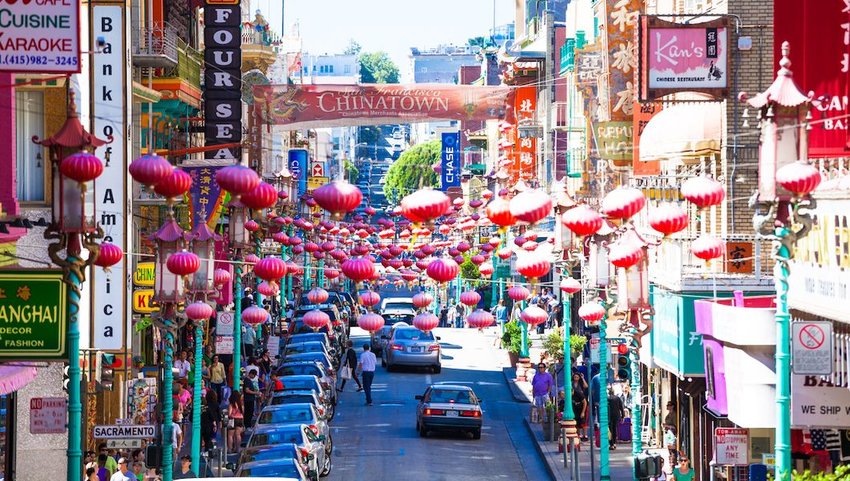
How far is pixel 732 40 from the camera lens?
32.5 m

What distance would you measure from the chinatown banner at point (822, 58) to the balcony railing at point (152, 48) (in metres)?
20.1

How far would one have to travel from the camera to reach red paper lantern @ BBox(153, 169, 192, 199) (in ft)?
61.3

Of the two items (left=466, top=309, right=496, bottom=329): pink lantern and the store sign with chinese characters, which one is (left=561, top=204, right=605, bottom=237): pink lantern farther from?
(left=466, top=309, right=496, bottom=329): pink lantern

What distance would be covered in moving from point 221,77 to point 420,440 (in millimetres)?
13885

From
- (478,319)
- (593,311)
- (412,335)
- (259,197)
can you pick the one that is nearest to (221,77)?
(412,335)

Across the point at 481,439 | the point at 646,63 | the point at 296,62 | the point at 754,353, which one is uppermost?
the point at 296,62

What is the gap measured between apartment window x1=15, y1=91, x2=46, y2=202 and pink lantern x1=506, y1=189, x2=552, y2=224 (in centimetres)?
1121

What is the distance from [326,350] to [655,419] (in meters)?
13.1

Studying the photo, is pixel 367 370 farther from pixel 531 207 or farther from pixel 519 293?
pixel 531 207

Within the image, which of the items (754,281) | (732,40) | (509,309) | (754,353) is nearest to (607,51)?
(732,40)

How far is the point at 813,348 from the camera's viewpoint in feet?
70.6

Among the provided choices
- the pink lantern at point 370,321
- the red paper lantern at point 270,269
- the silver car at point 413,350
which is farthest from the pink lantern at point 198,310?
the silver car at point 413,350

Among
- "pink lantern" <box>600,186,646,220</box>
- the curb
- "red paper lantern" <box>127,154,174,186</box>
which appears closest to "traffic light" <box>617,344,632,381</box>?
the curb

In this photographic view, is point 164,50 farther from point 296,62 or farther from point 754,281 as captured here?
point 296,62
